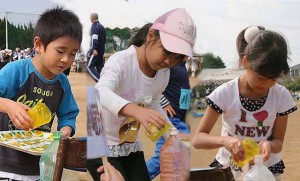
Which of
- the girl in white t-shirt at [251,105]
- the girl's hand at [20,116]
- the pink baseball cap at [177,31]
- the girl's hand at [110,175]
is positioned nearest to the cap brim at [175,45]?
the pink baseball cap at [177,31]

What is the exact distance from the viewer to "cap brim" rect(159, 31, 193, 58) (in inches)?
31.3

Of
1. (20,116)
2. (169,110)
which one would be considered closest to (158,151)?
(169,110)

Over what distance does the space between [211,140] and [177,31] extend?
44 centimetres

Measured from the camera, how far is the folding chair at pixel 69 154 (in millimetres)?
1088

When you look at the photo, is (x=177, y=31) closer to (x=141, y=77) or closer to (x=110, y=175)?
(x=141, y=77)

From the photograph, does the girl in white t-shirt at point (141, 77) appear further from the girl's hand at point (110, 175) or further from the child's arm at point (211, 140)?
the child's arm at point (211, 140)

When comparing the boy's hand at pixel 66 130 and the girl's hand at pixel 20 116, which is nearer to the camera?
the girl's hand at pixel 20 116

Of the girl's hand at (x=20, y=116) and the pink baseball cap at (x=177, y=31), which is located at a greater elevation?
the pink baseball cap at (x=177, y=31)

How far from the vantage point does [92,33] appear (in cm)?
75

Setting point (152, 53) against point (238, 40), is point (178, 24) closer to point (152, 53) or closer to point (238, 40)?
point (152, 53)

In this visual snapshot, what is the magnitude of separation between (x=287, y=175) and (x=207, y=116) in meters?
2.62

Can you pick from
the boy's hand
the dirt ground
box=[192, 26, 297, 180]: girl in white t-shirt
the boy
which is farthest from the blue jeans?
the boy's hand

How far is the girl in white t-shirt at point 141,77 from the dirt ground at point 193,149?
0.03 metres

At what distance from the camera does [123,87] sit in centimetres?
88
